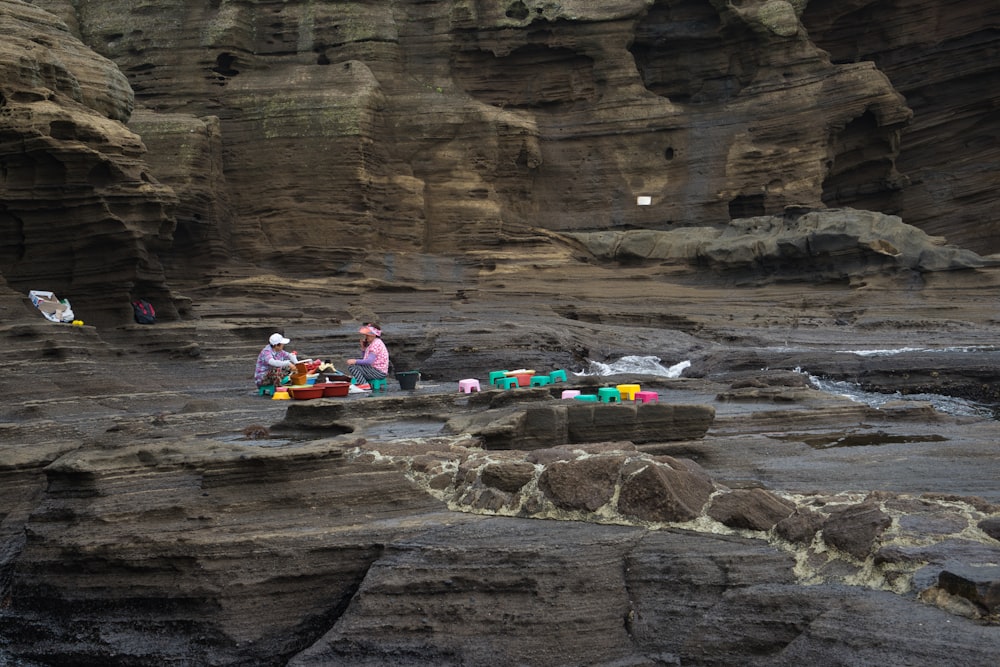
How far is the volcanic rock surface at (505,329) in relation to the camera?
830 cm

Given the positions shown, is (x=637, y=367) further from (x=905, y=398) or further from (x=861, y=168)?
(x=861, y=168)

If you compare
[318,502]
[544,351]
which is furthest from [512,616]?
[544,351]

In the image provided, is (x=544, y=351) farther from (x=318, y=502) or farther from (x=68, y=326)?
(x=318, y=502)

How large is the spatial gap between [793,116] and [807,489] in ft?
95.3

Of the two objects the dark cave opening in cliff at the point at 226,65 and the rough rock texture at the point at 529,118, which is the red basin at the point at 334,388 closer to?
the rough rock texture at the point at 529,118

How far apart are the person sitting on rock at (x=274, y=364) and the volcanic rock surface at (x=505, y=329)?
4.27 ft

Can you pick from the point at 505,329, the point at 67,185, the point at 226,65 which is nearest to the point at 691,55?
the point at 226,65

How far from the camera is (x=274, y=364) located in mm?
18359

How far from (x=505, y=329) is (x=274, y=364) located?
8605 millimetres

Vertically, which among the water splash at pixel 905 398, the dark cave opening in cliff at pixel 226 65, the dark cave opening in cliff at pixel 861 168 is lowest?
the water splash at pixel 905 398

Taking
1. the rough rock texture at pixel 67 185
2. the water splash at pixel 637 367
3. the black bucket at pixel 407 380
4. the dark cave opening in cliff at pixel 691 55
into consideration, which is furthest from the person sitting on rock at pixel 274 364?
the dark cave opening in cliff at pixel 691 55

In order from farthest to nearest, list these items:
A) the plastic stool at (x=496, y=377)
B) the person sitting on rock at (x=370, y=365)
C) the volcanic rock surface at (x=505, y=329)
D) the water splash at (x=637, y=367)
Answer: the water splash at (x=637, y=367) < the person sitting on rock at (x=370, y=365) < the plastic stool at (x=496, y=377) < the volcanic rock surface at (x=505, y=329)

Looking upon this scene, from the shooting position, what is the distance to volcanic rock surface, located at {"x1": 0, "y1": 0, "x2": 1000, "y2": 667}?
8297 millimetres

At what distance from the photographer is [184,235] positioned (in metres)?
34.1
